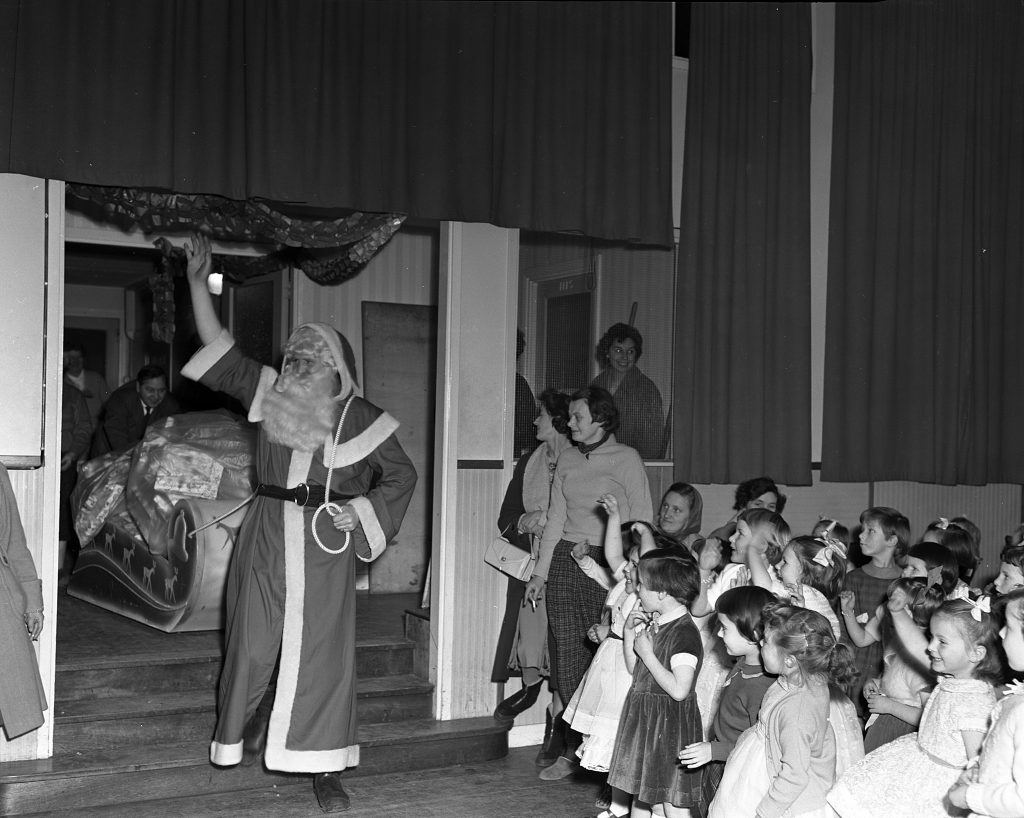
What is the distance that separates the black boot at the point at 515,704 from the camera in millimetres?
4883

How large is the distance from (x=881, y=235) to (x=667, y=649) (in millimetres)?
3354

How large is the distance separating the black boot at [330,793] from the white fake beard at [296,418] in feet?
3.78

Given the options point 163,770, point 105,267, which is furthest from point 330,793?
point 105,267

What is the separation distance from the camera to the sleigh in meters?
5.07

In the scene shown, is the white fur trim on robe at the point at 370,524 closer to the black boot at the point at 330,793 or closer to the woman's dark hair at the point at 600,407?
the black boot at the point at 330,793

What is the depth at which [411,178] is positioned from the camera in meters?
4.62

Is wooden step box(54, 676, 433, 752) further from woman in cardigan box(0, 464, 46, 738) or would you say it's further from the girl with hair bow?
the girl with hair bow

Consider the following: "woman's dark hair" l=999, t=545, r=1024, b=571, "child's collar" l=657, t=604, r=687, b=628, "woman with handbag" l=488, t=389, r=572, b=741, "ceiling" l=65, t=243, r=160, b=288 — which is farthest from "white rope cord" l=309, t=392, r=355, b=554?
"ceiling" l=65, t=243, r=160, b=288

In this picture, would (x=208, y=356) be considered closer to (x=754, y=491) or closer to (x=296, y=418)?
(x=296, y=418)

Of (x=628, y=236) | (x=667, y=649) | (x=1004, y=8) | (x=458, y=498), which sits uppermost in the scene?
(x=1004, y=8)

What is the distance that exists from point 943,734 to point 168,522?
3.52 m

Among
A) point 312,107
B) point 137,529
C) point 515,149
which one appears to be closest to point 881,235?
point 515,149

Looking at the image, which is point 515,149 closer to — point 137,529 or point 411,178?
point 411,178

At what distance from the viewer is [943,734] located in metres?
2.97
